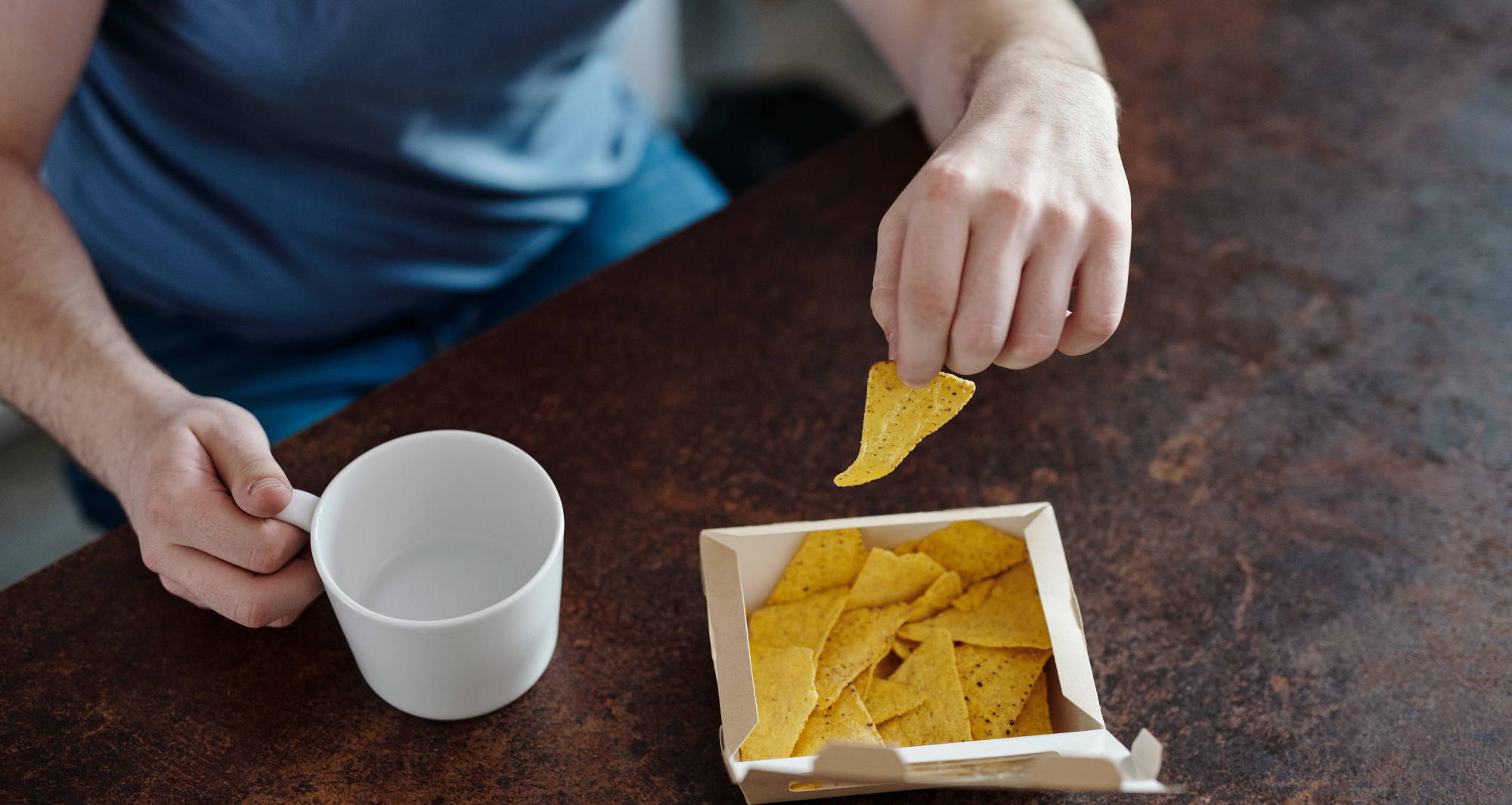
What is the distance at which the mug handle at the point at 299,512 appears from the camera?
70 centimetres

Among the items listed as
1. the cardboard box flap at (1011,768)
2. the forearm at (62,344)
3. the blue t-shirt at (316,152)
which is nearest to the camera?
the cardboard box flap at (1011,768)

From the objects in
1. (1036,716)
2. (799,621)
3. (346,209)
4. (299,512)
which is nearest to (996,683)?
(1036,716)

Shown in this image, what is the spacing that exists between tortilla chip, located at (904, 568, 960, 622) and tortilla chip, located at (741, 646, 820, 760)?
0.31 ft

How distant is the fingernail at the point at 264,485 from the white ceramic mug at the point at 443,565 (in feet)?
0.05

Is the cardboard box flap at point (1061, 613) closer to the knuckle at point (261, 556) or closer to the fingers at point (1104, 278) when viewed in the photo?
the fingers at point (1104, 278)

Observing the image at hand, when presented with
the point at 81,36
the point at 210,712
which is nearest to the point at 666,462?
the point at 210,712

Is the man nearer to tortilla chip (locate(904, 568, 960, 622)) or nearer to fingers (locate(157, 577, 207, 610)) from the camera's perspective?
fingers (locate(157, 577, 207, 610))

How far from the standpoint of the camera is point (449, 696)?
711mm

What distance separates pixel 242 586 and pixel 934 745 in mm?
453

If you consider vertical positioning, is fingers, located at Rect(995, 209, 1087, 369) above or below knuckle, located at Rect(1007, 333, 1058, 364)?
above

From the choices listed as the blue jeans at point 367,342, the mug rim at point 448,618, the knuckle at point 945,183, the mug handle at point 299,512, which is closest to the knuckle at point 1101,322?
the knuckle at point 945,183

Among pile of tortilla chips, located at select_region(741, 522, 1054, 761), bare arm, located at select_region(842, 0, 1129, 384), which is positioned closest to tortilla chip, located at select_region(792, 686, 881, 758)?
pile of tortilla chips, located at select_region(741, 522, 1054, 761)

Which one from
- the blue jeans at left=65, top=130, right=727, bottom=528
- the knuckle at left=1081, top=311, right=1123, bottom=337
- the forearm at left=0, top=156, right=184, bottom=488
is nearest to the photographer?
the knuckle at left=1081, top=311, right=1123, bottom=337

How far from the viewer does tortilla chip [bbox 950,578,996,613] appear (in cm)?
76
